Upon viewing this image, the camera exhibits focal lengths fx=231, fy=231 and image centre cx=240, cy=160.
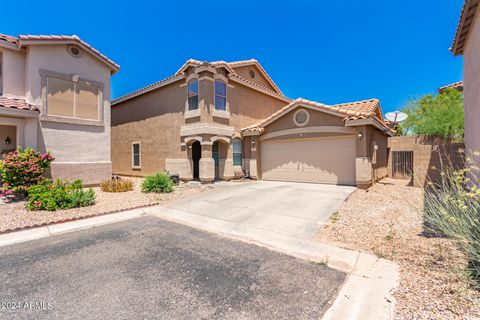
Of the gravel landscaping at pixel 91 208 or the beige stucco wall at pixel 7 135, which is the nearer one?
the gravel landscaping at pixel 91 208

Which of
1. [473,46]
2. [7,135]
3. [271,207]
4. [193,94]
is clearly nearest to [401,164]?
[473,46]

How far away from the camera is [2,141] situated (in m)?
12.1

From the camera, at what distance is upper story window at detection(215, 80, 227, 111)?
47.7 ft

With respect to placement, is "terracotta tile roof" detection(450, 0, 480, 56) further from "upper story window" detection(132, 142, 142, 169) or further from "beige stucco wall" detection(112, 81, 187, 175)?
"upper story window" detection(132, 142, 142, 169)

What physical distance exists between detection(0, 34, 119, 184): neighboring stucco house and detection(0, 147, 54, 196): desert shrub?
57.5 inches

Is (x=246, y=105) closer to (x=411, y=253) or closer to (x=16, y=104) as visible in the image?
(x=16, y=104)

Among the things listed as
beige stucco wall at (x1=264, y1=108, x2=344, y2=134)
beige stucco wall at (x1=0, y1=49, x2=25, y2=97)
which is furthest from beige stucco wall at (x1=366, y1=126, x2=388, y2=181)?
beige stucco wall at (x1=0, y1=49, x2=25, y2=97)

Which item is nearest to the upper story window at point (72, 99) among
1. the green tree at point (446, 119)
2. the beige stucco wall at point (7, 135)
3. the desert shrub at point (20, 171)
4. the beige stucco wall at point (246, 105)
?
the beige stucco wall at point (7, 135)

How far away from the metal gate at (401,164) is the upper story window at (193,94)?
14.0 meters

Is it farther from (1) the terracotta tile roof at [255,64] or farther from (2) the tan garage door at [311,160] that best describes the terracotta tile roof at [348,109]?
(1) the terracotta tile roof at [255,64]

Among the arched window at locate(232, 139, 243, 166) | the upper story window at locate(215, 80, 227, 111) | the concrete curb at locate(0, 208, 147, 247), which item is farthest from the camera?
the arched window at locate(232, 139, 243, 166)

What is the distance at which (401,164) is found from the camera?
15961mm

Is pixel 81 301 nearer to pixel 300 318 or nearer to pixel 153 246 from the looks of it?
pixel 153 246

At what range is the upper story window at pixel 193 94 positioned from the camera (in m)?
14.4
